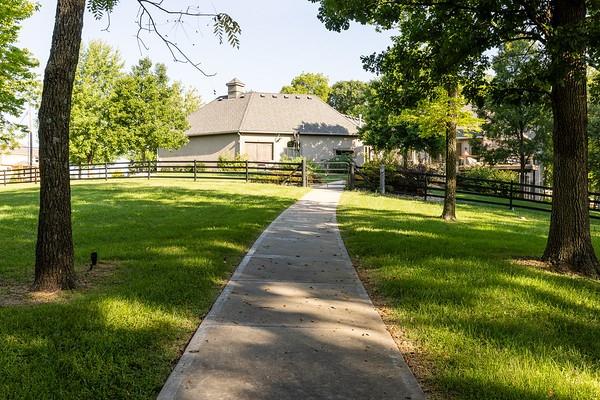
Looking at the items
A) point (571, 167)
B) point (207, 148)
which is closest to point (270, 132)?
point (207, 148)

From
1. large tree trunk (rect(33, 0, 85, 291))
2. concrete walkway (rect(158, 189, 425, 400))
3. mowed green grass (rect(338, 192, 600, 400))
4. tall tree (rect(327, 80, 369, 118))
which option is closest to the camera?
concrete walkway (rect(158, 189, 425, 400))

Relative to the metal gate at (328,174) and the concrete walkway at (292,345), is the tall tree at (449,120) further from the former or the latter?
the metal gate at (328,174)

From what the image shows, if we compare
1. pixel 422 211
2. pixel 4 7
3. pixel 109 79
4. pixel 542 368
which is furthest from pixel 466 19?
pixel 109 79

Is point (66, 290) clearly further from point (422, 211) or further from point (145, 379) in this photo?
point (422, 211)

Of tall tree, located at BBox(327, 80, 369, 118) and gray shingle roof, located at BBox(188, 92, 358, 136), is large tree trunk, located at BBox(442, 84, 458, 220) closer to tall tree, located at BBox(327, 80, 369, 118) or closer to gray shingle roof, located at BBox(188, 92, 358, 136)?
gray shingle roof, located at BBox(188, 92, 358, 136)

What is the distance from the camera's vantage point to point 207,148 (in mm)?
42375

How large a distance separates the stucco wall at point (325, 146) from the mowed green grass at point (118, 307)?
2827 centimetres

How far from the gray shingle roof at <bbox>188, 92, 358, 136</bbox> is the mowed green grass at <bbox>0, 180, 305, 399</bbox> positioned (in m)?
28.1

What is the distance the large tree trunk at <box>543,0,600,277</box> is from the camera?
772 cm

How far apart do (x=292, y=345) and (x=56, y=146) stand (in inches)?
151

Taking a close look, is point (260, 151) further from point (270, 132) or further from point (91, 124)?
point (91, 124)

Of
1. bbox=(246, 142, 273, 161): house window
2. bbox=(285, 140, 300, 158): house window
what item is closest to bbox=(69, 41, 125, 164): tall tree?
bbox=(246, 142, 273, 161): house window

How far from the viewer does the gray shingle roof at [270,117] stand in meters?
40.8

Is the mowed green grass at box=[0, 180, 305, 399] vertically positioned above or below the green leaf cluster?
below
